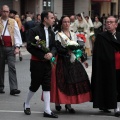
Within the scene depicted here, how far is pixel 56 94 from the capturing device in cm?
766

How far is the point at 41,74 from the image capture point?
747 cm

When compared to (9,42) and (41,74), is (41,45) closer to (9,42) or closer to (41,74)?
(41,74)

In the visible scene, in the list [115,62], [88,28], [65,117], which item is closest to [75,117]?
[65,117]

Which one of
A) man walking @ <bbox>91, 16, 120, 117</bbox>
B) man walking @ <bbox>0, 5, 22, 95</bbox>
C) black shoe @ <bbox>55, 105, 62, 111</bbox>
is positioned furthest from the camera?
man walking @ <bbox>0, 5, 22, 95</bbox>

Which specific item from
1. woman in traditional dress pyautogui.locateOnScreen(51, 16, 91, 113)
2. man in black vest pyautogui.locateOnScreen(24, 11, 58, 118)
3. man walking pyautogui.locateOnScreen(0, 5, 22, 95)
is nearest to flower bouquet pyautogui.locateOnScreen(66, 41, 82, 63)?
woman in traditional dress pyautogui.locateOnScreen(51, 16, 91, 113)

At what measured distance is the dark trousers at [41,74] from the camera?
7457mm

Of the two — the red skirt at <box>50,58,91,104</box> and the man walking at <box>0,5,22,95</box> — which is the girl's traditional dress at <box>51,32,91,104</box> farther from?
the man walking at <box>0,5,22,95</box>

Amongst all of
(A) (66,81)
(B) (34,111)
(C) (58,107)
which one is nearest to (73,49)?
(A) (66,81)

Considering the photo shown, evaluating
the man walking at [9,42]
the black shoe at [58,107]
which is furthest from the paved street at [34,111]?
the man walking at [9,42]

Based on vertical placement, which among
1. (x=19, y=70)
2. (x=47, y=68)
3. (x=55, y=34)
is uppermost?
(x=55, y=34)

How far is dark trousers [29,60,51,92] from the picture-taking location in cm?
746

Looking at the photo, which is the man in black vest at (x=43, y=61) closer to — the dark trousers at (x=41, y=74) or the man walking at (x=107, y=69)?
the dark trousers at (x=41, y=74)

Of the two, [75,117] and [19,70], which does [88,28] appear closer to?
[19,70]

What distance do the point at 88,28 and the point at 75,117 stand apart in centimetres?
1066
